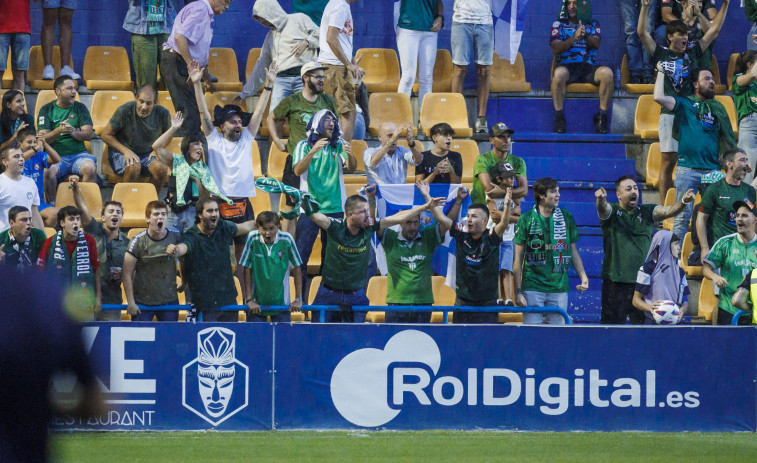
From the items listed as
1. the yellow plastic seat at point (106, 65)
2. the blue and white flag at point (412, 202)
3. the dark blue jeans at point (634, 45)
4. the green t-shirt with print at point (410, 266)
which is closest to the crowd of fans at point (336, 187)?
the green t-shirt with print at point (410, 266)

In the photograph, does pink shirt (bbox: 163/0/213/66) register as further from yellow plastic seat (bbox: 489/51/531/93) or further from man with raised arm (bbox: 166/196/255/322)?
yellow plastic seat (bbox: 489/51/531/93)

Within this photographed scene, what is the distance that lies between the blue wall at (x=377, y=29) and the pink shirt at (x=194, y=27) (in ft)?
9.92

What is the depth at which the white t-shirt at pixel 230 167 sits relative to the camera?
11.4 m

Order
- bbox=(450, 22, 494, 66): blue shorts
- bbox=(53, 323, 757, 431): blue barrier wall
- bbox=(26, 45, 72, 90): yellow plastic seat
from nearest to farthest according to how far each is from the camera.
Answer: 1. bbox=(53, 323, 757, 431): blue barrier wall
2. bbox=(450, 22, 494, 66): blue shorts
3. bbox=(26, 45, 72, 90): yellow plastic seat

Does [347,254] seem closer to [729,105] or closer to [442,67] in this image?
[442,67]

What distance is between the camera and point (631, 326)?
9.58 metres

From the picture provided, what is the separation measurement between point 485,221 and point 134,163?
4536 millimetres

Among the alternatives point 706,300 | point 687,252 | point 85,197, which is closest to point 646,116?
point 687,252

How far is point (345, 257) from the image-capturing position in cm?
1034

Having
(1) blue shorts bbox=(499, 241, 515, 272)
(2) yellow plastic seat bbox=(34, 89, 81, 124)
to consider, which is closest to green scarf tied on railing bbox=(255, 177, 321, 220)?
(1) blue shorts bbox=(499, 241, 515, 272)

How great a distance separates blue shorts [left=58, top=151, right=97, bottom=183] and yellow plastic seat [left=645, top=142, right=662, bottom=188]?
7.09 metres

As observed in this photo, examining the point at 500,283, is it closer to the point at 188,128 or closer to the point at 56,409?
the point at 188,128

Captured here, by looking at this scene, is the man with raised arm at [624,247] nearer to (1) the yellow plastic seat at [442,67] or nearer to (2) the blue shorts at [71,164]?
(1) the yellow plastic seat at [442,67]

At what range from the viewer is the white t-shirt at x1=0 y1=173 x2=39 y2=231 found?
1083 centimetres
